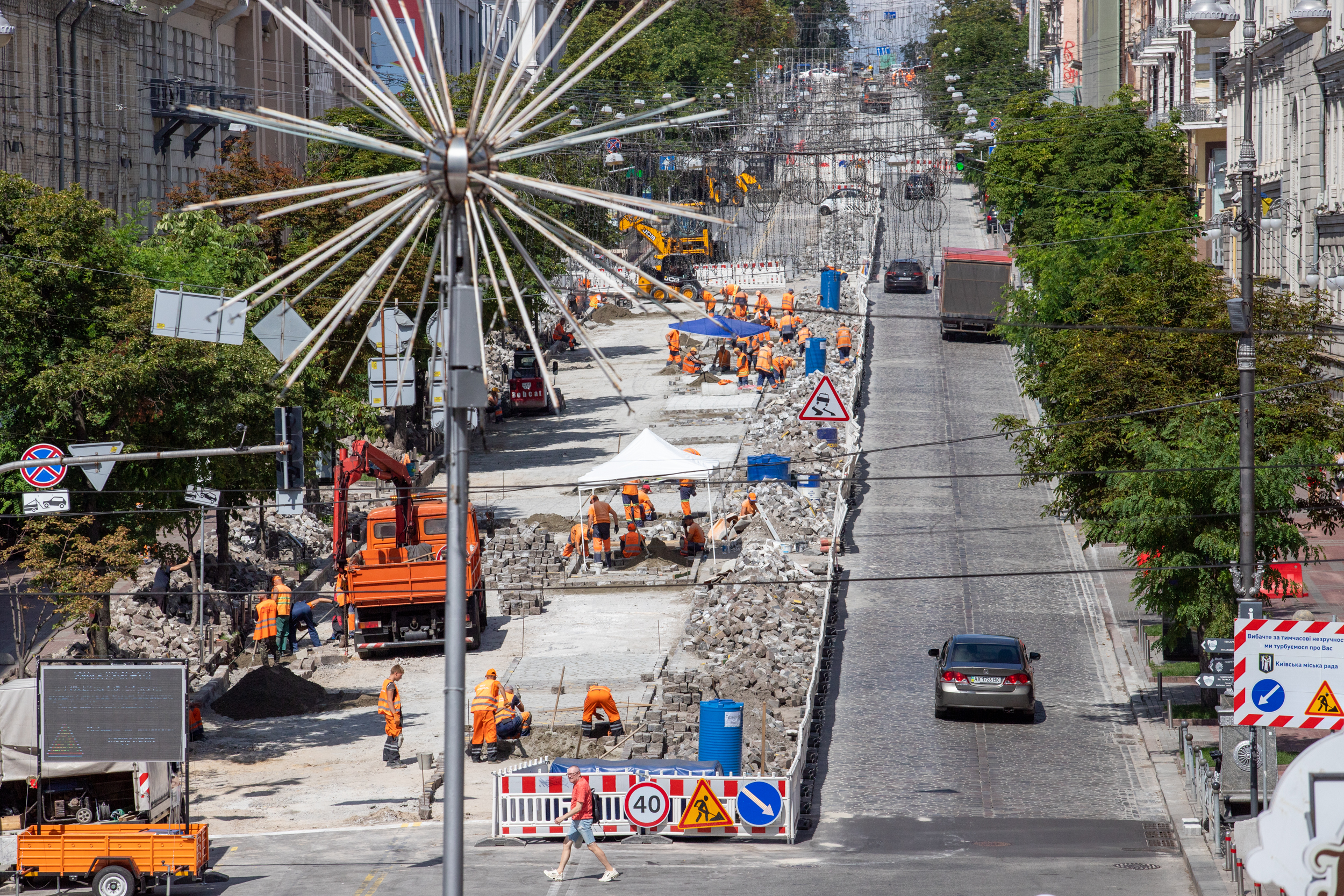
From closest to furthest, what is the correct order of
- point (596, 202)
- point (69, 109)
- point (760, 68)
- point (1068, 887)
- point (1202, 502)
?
point (596, 202) → point (1068, 887) → point (1202, 502) → point (69, 109) → point (760, 68)

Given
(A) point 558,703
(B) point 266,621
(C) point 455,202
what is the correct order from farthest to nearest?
(B) point 266,621
(A) point 558,703
(C) point 455,202

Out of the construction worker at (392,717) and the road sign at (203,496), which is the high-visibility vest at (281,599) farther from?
the construction worker at (392,717)

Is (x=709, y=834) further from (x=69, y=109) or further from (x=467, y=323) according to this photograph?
(x=69, y=109)

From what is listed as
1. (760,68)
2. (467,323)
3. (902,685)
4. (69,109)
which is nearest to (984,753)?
(902,685)

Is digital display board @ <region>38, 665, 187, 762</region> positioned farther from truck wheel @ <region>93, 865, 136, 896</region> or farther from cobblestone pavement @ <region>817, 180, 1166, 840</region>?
cobblestone pavement @ <region>817, 180, 1166, 840</region>

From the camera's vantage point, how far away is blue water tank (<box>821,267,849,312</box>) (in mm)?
64062

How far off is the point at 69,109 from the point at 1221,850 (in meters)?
42.3

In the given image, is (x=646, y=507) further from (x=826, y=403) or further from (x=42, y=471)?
(x=42, y=471)

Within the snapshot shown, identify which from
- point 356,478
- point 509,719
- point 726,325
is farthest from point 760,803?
point 726,325

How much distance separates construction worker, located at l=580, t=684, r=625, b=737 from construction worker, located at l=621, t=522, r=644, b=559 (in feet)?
42.0

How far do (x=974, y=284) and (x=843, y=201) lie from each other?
137 feet

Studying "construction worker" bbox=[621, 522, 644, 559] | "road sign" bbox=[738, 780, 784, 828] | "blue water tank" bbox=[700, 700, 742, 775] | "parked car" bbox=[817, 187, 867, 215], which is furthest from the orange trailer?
"parked car" bbox=[817, 187, 867, 215]

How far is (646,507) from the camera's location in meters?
41.2

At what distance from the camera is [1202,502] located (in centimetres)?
2469
